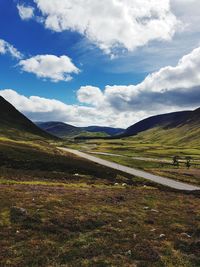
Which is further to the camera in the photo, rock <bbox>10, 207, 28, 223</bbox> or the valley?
rock <bbox>10, 207, 28, 223</bbox>

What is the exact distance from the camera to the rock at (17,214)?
1086 inches

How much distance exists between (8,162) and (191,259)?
215ft

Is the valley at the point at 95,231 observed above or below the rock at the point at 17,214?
below

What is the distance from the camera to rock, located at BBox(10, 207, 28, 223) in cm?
2759

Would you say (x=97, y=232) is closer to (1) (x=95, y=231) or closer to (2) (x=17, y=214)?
(1) (x=95, y=231)

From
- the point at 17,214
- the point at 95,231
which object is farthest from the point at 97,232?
the point at 17,214

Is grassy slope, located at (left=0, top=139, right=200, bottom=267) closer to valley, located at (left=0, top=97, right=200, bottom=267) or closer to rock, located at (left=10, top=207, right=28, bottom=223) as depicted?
valley, located at (left=0, top=97, right=200, bottom=267)

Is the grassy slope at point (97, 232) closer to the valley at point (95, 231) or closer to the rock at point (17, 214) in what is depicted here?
the valley at point (95, 231)

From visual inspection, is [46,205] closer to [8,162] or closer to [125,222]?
[125,222]

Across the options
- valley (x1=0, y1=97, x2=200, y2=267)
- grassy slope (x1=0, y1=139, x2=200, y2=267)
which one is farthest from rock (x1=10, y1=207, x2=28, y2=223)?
grassy slope (x1=0, y1=139, x2=200, y2=267)

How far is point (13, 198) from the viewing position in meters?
36.8

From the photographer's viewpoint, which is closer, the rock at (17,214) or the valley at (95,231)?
the valley at (95,231)

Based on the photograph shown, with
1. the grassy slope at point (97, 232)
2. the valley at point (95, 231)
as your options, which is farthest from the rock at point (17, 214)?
the grassy slope at point (97, 232)

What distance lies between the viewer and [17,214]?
29.2m
